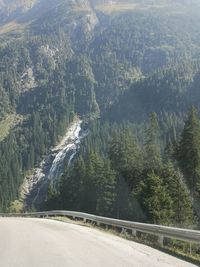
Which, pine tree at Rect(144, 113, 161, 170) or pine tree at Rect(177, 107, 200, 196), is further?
pine tree at Rect(144, 113, 161, 170)

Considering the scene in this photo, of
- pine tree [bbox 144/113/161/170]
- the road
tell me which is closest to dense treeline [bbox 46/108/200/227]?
pine tree [bbox 144/113/161/170]

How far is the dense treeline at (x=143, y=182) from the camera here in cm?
5497

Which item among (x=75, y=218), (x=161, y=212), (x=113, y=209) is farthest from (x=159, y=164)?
(x=75, y=218)

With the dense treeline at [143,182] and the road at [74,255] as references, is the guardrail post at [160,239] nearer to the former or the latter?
the road at [74,255]

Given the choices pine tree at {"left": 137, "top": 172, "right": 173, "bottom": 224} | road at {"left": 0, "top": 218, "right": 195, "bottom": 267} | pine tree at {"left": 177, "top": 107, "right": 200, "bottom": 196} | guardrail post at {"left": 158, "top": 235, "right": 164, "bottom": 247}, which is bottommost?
road at {"left": 0, "top": 218, "right": 195, "bottom": 267}

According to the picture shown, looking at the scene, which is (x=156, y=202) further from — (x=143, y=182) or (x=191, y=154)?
(x=191, y=154)

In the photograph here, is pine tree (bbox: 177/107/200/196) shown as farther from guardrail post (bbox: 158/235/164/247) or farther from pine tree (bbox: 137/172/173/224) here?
guardrail post (bbox: 158/235/164/247)

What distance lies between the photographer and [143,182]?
60438 mm

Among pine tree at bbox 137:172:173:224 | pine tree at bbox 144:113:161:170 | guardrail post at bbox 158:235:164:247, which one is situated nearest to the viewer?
guardrail post at bbox 158:235:164:247

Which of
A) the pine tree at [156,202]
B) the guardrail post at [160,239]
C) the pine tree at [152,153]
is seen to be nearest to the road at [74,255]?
the guardrail post at [160,239]

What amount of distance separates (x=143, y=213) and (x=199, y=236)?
42.1 meters

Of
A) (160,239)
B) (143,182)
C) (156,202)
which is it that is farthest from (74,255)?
(143,182)

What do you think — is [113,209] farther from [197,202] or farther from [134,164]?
[197,202]

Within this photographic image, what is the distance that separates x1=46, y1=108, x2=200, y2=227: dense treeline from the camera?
5497 centimetres
